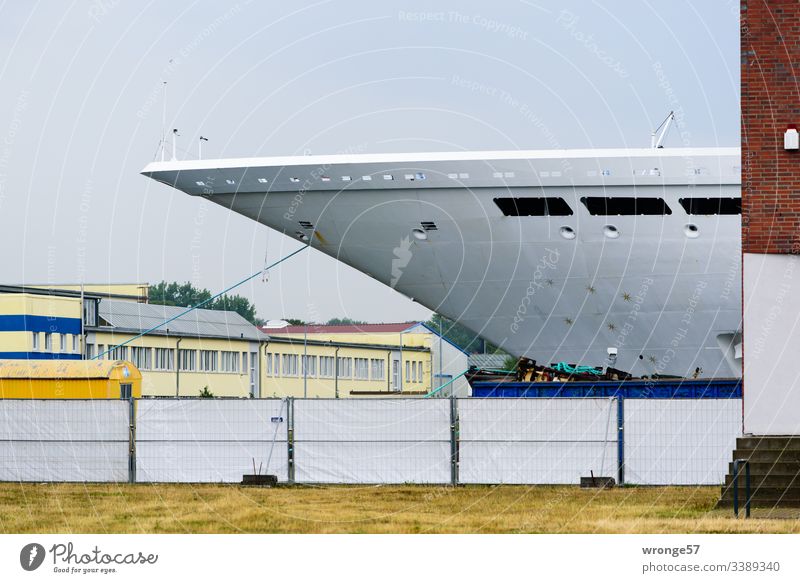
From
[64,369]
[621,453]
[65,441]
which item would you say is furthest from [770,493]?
[64,369]

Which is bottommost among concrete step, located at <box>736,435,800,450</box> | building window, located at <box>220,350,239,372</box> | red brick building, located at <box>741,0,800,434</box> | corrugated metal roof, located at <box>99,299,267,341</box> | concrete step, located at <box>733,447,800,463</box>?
building window, located at <box>220,350,239,372</box>

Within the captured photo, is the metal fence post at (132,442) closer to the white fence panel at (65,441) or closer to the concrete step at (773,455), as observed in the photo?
the white fence panel at (65,441)

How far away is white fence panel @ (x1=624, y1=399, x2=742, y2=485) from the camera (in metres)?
21.2

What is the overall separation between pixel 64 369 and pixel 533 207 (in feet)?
38.6

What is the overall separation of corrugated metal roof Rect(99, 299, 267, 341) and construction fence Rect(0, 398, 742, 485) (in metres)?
39.2

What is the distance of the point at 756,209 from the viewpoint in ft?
55.1

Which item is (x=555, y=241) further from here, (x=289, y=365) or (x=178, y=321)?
(x=289, y=365)

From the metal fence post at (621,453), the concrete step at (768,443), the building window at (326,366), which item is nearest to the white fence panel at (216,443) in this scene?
the metal fence post at (621,453)

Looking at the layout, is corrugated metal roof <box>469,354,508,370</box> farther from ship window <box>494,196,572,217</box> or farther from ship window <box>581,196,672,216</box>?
ship window <box>581,196,672,216</box>

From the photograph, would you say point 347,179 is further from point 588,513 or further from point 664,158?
point 588,513

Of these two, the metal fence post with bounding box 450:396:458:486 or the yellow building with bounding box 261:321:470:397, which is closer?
the metal fence post with bounding box 450:396:458:486

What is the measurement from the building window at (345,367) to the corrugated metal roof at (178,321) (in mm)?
5214

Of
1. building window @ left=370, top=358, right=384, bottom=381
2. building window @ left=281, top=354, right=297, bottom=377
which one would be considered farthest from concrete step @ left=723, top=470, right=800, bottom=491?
building window @ left=370, top=358, right=384, bottom=381

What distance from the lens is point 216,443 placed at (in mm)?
22172
